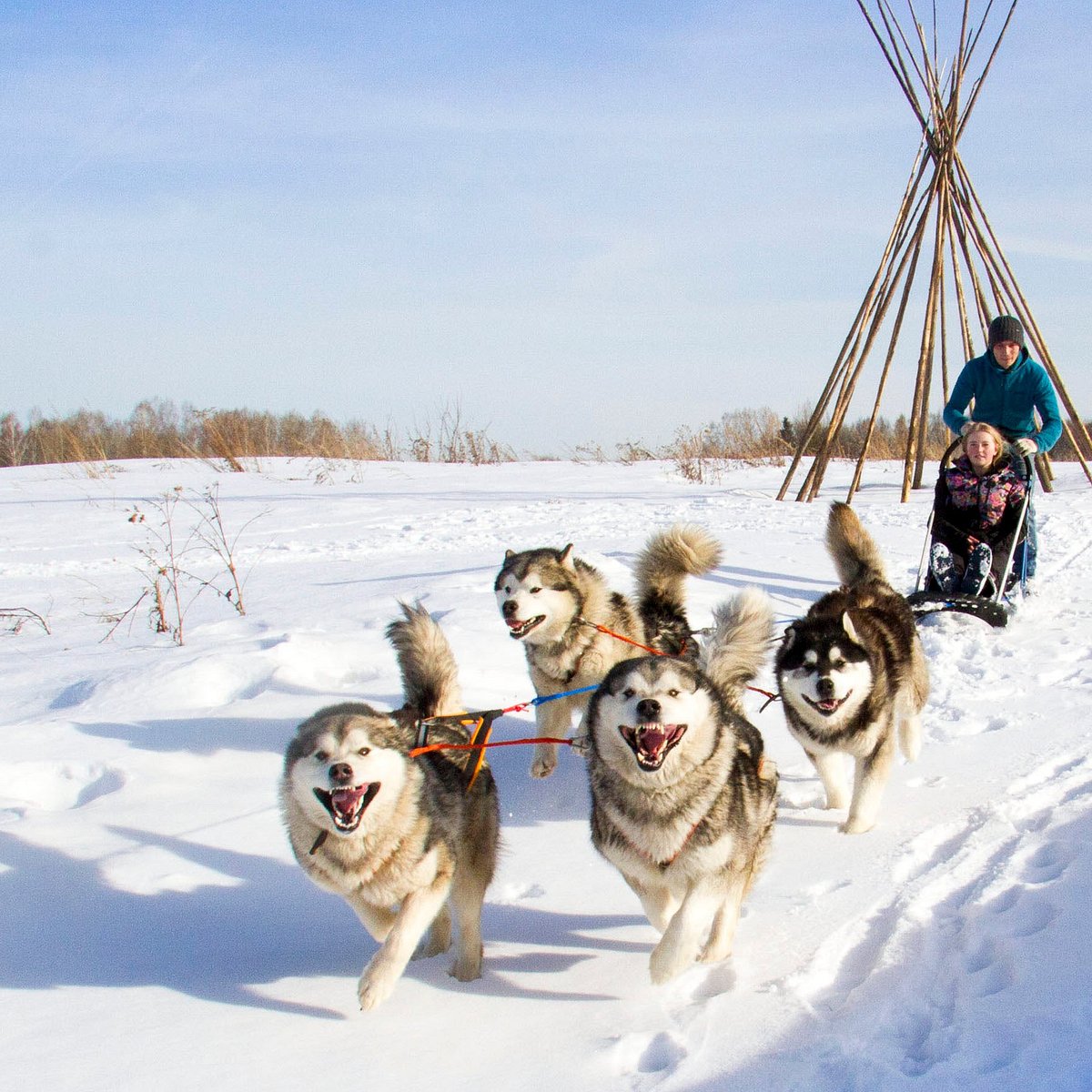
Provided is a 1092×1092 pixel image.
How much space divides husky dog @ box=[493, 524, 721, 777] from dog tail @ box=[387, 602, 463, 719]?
36.8 inches

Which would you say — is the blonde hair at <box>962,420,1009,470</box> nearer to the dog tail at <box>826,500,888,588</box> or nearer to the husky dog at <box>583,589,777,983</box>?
the dog tail at <box>826,500,888,588</box>

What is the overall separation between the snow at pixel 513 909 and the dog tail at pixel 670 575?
1.92ft

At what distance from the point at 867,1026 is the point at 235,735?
2835 millimetres

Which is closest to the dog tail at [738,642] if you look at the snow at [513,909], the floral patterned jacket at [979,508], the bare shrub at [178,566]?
the snow at [513,909]

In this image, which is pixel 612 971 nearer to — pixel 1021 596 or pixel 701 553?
pixel 701 553

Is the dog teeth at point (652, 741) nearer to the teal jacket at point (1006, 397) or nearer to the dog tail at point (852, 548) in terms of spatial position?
the dog tail at point (852, 548)

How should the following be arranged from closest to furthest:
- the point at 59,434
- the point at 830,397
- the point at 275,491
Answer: the point at 830,397
the point at 275,491
the point at 59,434

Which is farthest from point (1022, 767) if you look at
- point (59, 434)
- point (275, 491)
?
point (59, 434)

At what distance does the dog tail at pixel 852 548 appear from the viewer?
446cm

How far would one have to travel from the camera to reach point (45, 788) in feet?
11.9

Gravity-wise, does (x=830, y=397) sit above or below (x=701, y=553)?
above

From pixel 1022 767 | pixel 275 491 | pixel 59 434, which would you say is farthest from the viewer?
pixel 59 434

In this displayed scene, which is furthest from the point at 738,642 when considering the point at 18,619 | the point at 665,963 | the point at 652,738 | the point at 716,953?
the point at 18,619

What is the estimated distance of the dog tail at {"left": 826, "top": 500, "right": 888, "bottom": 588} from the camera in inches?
176
